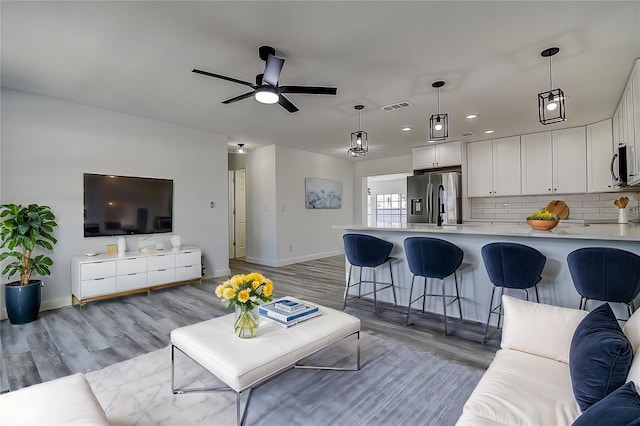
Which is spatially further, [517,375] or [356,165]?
[356,165]

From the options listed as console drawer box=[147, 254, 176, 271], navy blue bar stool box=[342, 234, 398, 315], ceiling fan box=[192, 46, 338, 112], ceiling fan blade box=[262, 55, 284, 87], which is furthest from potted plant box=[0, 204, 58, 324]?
navy blue bar stool box=[342, 234, 398, 315]

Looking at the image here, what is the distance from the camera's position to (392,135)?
547 centimetres

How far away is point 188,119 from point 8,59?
6.47ft

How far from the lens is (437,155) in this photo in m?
6.18

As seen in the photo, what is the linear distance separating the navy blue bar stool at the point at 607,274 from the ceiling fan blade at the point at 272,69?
8.94 feet

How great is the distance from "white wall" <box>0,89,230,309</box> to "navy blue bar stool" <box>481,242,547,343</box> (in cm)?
436

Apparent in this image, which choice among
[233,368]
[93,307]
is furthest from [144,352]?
[93,307]

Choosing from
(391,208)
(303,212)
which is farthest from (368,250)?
(391,208)

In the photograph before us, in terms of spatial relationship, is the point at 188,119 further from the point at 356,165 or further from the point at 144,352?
the point at 356,165

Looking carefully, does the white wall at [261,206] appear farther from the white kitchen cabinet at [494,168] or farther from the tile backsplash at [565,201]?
A: the tile backsplash at [565,201]

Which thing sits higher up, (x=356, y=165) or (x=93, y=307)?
(x=356, y=165)

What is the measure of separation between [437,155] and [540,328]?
5.01 meters

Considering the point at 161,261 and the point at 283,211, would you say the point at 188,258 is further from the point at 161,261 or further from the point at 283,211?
the point at 283,211

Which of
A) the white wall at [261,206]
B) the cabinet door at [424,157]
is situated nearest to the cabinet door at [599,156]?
the cabinet door at [424,157]
